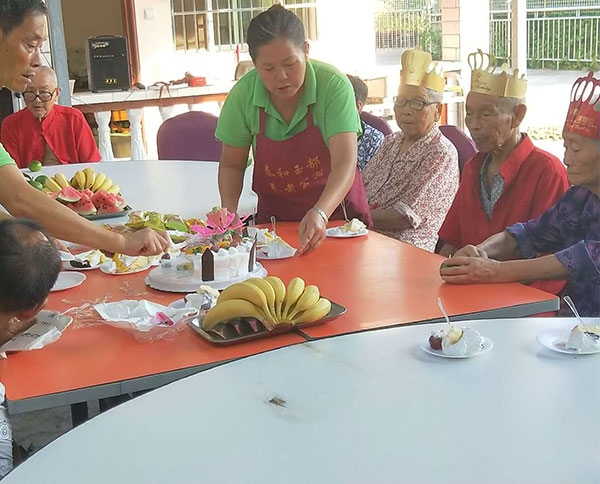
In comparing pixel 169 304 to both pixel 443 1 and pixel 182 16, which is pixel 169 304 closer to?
pixel 443 1

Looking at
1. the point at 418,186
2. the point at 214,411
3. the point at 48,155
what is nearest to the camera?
the point at 214,411

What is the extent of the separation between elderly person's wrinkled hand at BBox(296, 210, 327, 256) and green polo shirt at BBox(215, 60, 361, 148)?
0.44 m

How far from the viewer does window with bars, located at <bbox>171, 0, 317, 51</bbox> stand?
10.3 meters

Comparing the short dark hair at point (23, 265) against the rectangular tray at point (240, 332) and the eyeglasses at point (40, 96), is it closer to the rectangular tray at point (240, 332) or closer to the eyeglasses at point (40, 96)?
the rectangular tray at point (240, 332)

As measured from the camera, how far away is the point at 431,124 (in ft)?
11.3

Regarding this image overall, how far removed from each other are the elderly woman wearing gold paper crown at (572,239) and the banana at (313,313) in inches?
16.8

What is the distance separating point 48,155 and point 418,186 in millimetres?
2233

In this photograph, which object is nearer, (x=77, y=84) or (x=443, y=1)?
(x=443, y=1)

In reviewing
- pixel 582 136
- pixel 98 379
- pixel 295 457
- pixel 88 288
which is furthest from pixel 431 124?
pixel 295 457

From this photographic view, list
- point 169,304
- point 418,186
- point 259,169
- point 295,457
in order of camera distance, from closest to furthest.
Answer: point 295,457, point 169,304, point 259,169, point 418,186

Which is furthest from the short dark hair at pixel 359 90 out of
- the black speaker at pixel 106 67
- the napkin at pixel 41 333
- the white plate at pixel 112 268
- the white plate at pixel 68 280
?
the black speaker at pixel 106 67

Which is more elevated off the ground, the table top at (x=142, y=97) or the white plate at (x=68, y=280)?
the table top at (x=142, y=97)

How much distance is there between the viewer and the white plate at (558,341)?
4.86 ft

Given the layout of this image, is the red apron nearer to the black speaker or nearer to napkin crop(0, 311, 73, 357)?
napkin crop(0, 311, 73, 357)
